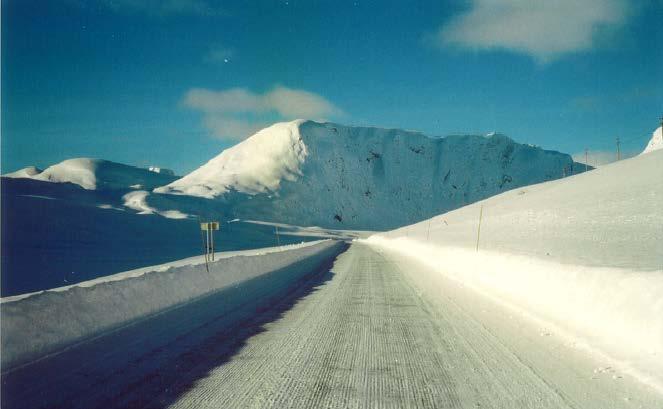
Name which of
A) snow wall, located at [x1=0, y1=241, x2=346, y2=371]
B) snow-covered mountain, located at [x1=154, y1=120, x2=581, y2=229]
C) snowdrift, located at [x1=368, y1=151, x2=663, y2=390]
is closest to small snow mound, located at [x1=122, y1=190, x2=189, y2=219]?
snow-covered mountain, located at [x1=154, y1=120, x2=581, y2=229]

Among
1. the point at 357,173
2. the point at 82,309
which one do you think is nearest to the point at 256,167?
the point at 357,173

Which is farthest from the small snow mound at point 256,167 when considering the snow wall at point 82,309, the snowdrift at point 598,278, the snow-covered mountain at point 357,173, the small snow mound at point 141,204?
the snow wall at point 82,309

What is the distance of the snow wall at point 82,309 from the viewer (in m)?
6.32

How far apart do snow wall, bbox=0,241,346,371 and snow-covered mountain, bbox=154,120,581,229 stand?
384 ft

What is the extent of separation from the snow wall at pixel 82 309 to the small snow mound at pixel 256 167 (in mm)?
122028

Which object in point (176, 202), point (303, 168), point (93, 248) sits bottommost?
point (93, 248)

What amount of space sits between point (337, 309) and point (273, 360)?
172 inches

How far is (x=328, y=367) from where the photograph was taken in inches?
226

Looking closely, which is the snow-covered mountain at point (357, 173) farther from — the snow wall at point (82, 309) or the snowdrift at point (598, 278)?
the snow wall at point (82, 309)

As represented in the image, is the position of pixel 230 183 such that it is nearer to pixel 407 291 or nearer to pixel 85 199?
pixel 85 199

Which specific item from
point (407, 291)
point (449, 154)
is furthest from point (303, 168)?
point (407, 291)

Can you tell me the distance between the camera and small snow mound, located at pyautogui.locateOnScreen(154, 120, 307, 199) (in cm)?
14049

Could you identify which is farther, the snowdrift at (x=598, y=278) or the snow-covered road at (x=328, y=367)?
the snowdrift at (x=598, y=278)

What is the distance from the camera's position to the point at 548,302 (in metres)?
8.70
